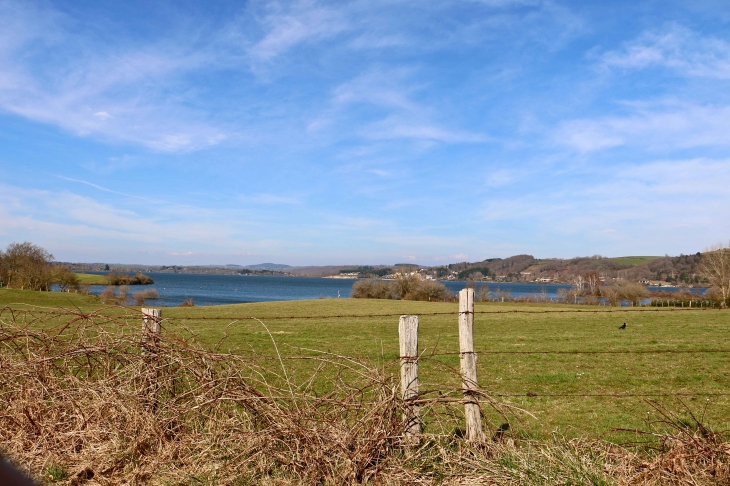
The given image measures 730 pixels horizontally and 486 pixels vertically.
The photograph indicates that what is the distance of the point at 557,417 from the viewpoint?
8.32 m

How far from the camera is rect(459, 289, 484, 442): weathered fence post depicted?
17.0ft

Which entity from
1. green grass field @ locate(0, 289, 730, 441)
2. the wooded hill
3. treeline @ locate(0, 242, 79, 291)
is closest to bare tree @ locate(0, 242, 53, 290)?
treeline @ locate(0, 242, 79, 291)

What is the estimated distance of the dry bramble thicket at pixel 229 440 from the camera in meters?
4.35

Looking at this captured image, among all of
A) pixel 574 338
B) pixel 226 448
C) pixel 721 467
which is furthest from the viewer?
pixel 574 338

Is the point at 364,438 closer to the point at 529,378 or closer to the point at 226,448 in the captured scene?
the point at 226,448

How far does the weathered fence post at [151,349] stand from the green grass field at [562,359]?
672mm

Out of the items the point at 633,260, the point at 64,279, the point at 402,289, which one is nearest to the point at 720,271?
the point at 402,289

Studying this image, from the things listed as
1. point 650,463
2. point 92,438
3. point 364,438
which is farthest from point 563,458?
point 92,438

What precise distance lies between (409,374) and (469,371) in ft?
2.09

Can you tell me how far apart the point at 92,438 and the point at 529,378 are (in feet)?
30.1

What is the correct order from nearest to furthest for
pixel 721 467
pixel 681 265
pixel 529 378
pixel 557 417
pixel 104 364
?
pixel 721 467, pixel 104 364, pixel 557 417, pixel 529 378, pixel 681 265

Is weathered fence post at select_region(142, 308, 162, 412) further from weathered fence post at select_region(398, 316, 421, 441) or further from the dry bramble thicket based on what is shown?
weathered fence post at select_region(398, 316, 421, 441)

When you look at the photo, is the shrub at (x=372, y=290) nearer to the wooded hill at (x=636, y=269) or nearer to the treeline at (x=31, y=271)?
the treeline at (x=31, y=271)

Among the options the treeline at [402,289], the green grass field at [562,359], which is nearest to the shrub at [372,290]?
the treeline at [402,289]
